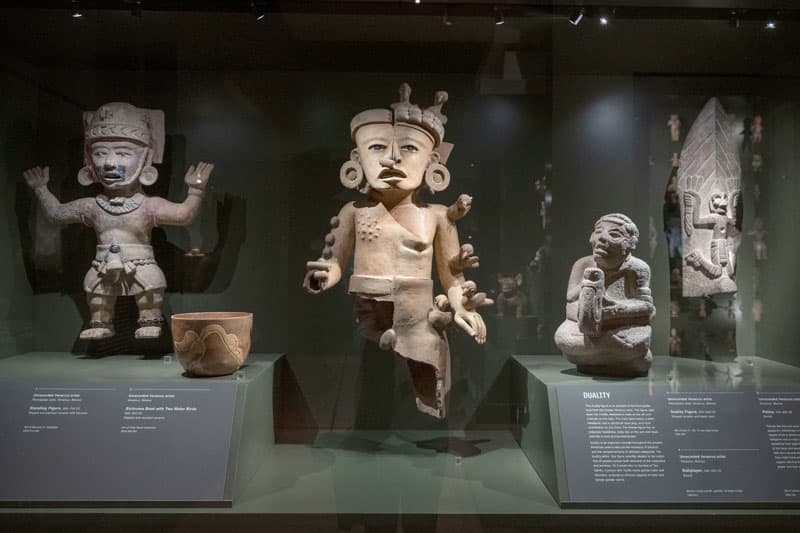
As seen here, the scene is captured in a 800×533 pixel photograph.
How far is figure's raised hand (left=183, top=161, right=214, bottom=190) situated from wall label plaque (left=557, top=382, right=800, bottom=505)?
1.80 m

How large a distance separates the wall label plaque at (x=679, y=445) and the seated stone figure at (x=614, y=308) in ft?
0.60

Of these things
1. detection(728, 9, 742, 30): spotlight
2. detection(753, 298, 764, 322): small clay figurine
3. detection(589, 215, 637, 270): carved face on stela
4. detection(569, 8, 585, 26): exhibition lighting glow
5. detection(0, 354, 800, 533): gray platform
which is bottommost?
detection(0, 354, 800, 533): gray platform

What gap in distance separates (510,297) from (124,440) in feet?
5.51

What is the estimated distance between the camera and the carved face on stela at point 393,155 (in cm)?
243

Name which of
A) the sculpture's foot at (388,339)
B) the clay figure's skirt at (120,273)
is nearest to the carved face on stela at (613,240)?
the sculpture's foot at (388,339)

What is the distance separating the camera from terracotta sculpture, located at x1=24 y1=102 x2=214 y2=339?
2.67m

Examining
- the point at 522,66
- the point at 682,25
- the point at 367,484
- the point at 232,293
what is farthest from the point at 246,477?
the point at 682,25

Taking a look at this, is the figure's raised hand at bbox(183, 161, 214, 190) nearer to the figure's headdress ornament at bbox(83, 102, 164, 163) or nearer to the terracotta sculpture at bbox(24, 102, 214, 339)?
the terracotta sculpture at bbox(24, 102, 214, 339)

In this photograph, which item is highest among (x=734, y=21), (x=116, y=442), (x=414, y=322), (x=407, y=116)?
(x=734, y=21)

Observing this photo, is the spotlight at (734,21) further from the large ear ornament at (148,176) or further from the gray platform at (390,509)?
the large ear ornament at (148,176)

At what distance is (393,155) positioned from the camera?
2432mm

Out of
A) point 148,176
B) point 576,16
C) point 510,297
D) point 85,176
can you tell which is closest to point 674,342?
point 510,297

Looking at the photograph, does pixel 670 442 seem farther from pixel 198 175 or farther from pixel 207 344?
pixel 198 175

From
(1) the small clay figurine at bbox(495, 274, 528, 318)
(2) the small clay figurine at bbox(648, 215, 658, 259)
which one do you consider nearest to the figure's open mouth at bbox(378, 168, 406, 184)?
(1) the small clay figurine at bbox(495, 274, 528, 318)
